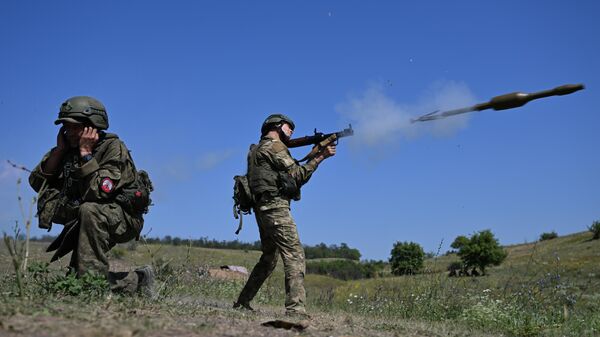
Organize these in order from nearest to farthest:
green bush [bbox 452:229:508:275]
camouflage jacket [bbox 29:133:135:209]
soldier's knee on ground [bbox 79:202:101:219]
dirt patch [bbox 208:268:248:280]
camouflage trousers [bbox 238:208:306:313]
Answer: soldier's knee on ground [bbox 79:202:101:219], camouflage jacket [bbox 29:133:135:209], camouflage trousers [bbox 238:208:306:313], dirt patch [bbox 208:268:248:280], green bush [bbox 452:229:508:275]

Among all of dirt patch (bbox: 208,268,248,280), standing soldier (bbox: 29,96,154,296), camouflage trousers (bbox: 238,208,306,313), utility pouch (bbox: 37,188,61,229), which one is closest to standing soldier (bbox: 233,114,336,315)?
camouflage trousers (bbox: 238,208,306,313)

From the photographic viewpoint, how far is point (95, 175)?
6156 millimetres

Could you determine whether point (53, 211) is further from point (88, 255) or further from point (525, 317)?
point (525, 317)

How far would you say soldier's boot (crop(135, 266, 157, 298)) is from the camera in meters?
6.68

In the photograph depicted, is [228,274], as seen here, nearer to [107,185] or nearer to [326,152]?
[326,152]

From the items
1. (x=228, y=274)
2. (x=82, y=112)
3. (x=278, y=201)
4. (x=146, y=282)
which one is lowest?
(x=146, y=282)

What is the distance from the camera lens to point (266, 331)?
473 centimetres

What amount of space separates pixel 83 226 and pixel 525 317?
5.13 meters

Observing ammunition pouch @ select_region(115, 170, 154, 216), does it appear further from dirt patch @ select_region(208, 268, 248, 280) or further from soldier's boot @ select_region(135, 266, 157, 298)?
dirt patch @ select_region(208, 268, 248, 280)

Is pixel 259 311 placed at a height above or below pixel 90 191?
below

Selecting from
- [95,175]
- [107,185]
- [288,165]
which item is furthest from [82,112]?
[288,165]

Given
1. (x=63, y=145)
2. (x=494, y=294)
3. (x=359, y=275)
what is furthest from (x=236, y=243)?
(x=63, y=145)

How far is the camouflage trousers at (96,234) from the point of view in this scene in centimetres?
603

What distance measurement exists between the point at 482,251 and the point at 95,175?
35.3 meters
